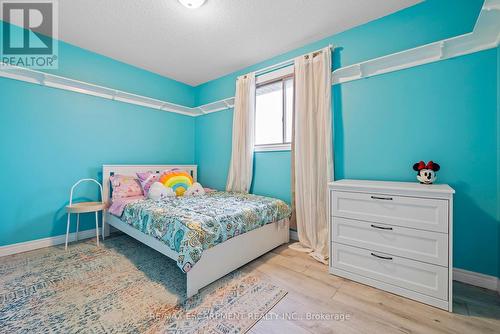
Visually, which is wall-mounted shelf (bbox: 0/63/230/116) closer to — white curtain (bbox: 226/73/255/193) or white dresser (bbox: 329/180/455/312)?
white curtain (bbox: 226/73/255/193)

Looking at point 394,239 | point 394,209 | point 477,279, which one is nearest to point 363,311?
point 394,239

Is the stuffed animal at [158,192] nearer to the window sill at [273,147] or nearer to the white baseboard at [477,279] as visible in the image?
the window sill at [273,147]

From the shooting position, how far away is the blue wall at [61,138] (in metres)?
2.30

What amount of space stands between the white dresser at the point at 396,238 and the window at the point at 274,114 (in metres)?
1.24

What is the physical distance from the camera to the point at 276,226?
8.05 ft

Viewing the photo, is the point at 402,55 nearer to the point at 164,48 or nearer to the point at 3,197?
the point at 164,48

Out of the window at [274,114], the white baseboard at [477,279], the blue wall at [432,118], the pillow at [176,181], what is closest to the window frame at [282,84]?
the window at [274,114]

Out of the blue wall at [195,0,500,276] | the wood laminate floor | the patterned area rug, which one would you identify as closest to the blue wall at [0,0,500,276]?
the blue wall at [195,0,500,276]

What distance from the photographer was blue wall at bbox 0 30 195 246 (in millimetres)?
2299

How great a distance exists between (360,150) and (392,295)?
1369 millimetres

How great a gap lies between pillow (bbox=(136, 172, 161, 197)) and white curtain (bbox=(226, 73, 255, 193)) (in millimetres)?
1098

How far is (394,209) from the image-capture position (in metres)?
→ 1.62

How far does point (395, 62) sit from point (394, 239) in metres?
1.71

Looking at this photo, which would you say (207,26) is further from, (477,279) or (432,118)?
(477,279)
